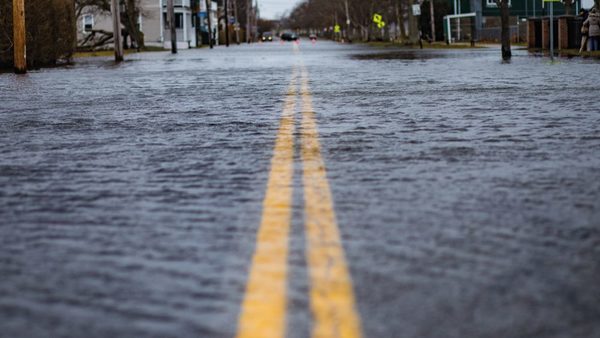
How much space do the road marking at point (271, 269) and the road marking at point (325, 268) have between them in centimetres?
10

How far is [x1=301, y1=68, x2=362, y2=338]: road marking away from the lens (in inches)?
140

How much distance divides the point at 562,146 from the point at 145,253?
16.0 feet

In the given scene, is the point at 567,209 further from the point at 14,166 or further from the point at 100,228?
the point at 14,166

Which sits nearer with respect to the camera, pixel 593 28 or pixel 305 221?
pixel 305 221

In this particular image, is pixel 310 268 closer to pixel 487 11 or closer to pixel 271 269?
pixel 271 269

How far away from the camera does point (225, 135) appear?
10.5m

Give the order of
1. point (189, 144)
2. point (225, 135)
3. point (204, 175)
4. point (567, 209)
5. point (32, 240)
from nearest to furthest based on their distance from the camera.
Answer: point (32, 240), point (567, 209), point (204, 175), point (189, 144), point (225, 135)

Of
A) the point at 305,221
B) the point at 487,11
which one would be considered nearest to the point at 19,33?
the point at 305,221

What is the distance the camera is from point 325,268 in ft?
14.4

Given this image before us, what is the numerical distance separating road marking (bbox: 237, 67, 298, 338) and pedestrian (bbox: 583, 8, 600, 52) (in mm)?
32551

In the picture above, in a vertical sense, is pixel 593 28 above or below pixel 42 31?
below

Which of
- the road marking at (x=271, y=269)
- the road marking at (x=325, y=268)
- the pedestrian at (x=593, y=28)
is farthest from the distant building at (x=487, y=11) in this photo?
the road marking at (x=325, y=268)

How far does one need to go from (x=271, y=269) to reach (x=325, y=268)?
20 cm

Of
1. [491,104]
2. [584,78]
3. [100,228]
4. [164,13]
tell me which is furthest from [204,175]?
[164,13]
